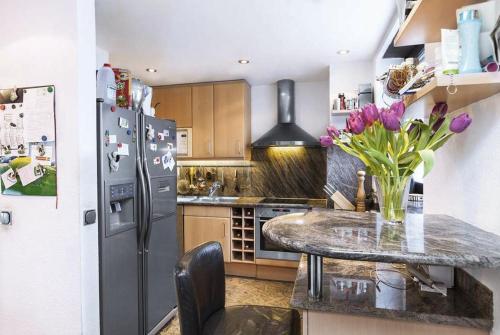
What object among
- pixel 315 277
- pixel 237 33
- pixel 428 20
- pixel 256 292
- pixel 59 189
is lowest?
pixel 256 292

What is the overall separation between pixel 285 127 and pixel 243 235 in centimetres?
147

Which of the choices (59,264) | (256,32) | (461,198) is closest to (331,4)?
(256,32)

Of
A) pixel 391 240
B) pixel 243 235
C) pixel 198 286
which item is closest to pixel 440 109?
pixel 391 240

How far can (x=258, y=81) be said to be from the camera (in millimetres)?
3893

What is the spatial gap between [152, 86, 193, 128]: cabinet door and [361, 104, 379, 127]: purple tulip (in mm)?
3168

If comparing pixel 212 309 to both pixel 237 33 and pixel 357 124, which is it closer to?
pixel 357 124

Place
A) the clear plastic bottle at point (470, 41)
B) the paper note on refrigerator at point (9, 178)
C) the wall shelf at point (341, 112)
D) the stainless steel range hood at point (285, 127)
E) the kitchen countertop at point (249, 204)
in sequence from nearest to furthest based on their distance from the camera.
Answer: the clear plastic bottle at point (470, 41) < the paper note on refrigerator at point (9, 178) < the wall shelf at point (341, 112) < the kitchen countertop at point (249, 204) < the stainless steel range hood at point (285, 127)

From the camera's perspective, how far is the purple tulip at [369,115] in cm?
95

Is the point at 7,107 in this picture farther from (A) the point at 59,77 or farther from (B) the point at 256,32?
(B) the point at 256,32

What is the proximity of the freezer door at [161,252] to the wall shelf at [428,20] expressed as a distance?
1929 mm

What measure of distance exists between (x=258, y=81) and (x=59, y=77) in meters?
2.60

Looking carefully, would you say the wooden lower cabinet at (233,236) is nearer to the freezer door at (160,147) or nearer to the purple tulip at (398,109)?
the freezer door at (160,147)

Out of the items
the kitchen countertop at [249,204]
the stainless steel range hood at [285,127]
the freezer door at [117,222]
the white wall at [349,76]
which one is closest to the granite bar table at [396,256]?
the freezer door at [117,222]

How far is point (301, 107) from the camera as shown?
3.98 meters
